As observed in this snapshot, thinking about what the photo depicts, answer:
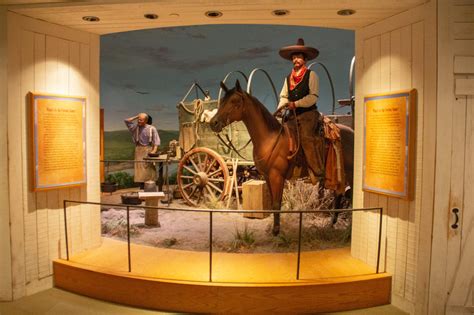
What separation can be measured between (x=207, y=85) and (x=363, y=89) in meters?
11.4

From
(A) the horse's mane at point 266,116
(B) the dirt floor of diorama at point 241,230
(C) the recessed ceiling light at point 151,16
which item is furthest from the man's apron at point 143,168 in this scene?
(C) the recessed ceiling light at point 151,16

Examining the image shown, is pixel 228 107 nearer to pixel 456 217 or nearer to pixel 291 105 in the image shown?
pixel 291 105

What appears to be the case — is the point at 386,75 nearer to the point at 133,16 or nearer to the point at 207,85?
the point at 133,16

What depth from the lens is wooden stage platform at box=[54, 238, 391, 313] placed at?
3816mm

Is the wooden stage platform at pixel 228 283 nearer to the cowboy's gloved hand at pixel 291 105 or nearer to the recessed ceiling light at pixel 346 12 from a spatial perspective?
the cowboy's gloved hand at pixel 291 105

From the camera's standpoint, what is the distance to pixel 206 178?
25.2ft

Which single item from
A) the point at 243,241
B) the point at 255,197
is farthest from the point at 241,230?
the point at 255,197

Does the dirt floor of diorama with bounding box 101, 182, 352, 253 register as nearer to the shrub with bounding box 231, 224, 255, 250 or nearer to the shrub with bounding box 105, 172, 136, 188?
the shrub with bounding box 231, 224, 255, 250

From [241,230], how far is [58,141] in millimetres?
2803

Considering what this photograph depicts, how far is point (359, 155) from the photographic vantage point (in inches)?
182

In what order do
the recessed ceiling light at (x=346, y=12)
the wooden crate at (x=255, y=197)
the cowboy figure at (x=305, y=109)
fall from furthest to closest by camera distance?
the wooden crate at (x=255, y=197) < the cowboy figure at (x=305, y=109) < the recessed ceiling light at (x=346, y=12)

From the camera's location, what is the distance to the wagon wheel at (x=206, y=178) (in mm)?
7582

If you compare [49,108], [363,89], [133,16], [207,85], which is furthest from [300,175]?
[207,85]

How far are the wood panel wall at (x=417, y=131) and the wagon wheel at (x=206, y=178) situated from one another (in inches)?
132
